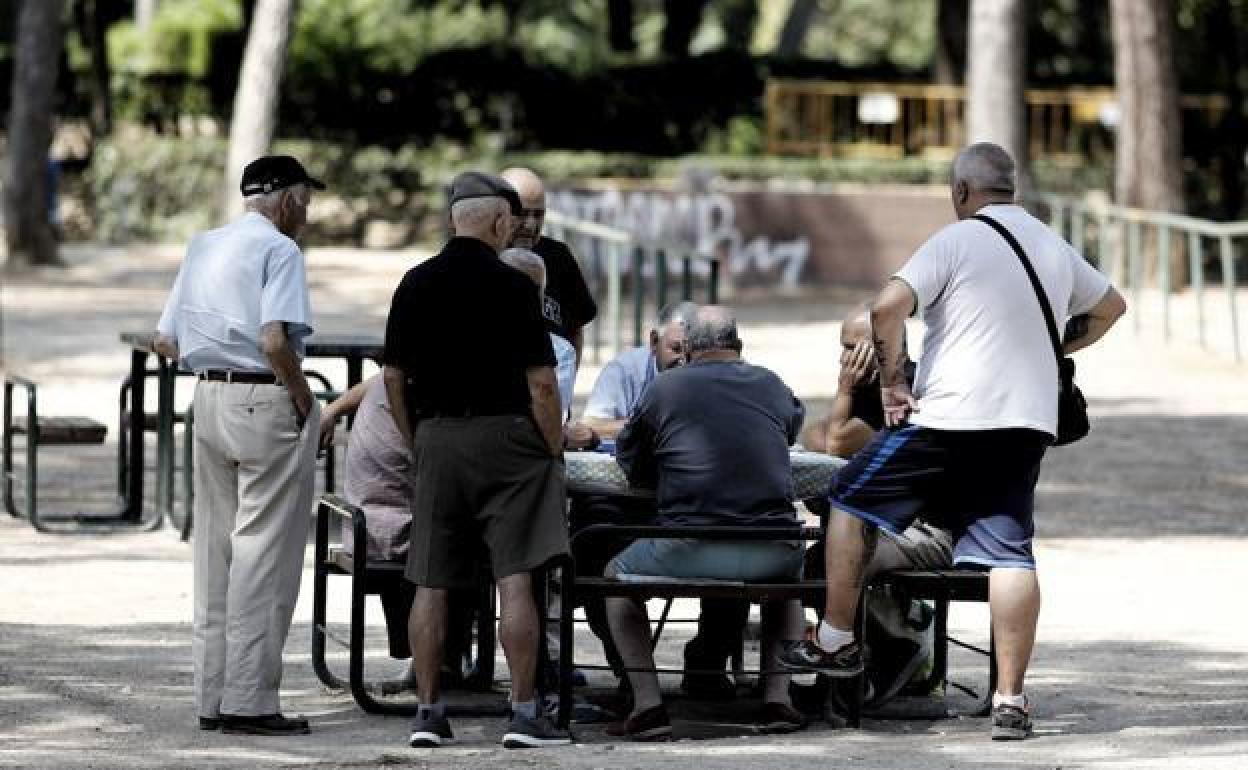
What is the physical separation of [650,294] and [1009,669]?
19.4 m

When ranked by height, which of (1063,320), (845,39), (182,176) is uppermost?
(845,39)

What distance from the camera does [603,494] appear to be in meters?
8.45

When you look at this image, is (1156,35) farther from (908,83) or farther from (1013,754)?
(1013,754)

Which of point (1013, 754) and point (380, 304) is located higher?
point (380, 304)

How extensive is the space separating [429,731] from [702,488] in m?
1.08

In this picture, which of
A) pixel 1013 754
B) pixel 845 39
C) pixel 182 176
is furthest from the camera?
pixel 845 39

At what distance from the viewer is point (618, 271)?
2077 cm

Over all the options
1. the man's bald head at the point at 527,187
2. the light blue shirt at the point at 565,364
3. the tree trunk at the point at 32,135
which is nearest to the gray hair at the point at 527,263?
the light blue shirt at the point at 565,364

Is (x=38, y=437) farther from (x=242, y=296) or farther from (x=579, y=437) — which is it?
(x=242, y=296)

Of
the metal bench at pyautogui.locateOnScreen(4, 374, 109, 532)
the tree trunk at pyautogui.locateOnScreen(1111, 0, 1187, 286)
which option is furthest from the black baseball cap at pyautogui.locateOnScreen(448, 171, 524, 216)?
the tree trunk at pyautogui.locateOnScreen(1111, 0, 1187, 286)

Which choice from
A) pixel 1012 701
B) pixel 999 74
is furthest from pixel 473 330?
pixel 999 74

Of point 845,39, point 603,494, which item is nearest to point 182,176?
point 603,494

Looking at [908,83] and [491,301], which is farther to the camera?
[908,83]

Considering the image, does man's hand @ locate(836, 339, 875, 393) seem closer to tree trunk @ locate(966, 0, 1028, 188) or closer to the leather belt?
the leather belt
